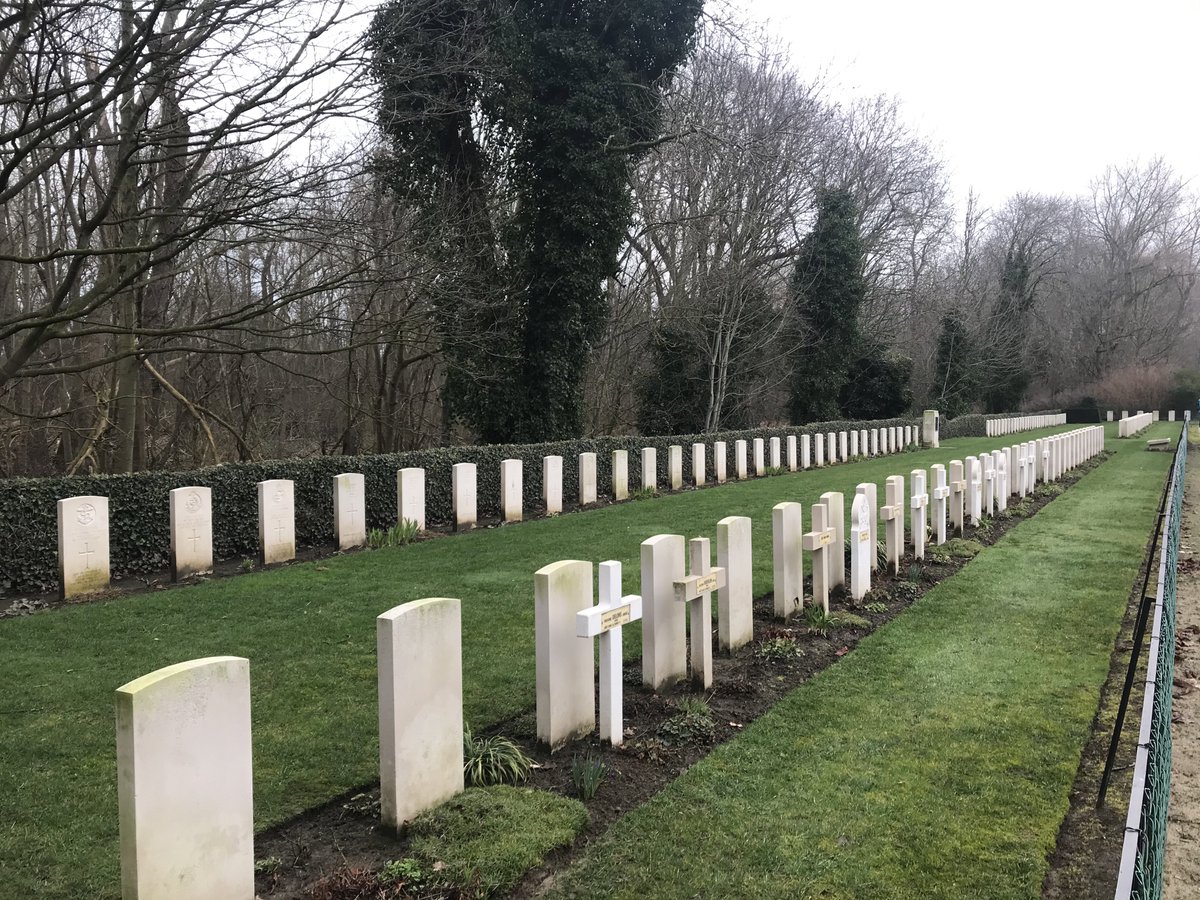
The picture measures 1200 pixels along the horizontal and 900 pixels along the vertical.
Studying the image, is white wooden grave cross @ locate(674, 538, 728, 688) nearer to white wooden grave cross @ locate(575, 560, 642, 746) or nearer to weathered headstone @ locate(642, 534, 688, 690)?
weathered headstone @ locate(642, 534, 688, 690)

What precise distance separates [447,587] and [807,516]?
546 cm

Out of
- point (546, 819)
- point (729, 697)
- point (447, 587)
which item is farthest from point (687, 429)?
point (546, 819)

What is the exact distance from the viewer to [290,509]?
353 inches

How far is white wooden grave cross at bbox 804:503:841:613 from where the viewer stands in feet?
20.2

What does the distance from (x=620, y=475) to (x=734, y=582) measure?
346 inches

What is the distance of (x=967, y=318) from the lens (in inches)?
1553

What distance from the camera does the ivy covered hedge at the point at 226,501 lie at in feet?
24.3

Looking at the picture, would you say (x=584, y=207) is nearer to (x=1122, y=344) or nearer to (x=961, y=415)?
(x=961, y=415)

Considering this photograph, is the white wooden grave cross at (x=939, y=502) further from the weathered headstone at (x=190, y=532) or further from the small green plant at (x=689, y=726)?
the weathered headstone at (x=190, y=532)

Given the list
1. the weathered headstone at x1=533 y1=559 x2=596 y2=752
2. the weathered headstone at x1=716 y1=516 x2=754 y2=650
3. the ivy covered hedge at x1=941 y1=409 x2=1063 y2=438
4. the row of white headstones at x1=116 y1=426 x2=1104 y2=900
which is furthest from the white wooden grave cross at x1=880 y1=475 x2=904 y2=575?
the ivy covered hedge at x1=941 y1=409 x2=1063 y2=438

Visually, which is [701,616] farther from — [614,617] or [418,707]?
[418,707]

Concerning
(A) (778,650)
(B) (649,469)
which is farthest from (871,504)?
(B) (649,469)

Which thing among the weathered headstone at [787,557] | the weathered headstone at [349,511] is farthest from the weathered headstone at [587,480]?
the weathered headstone at [787,557]

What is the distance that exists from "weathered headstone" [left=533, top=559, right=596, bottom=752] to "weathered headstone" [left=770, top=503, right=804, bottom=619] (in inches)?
97.5
